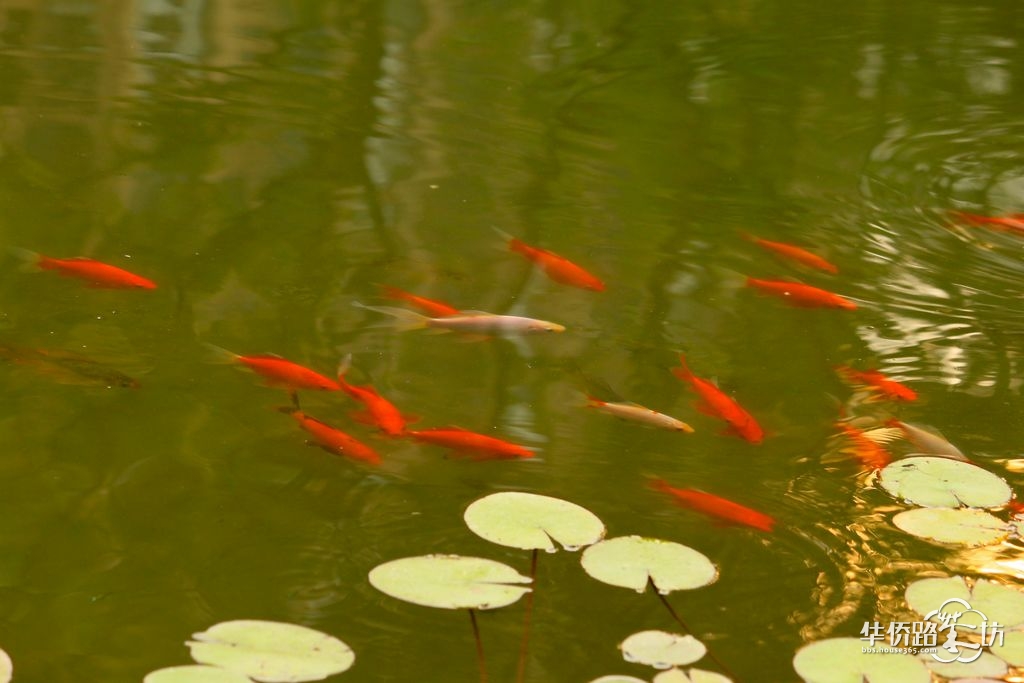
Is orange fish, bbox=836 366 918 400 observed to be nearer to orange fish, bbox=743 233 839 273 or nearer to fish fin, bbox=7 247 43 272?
orange fish, bbox=743 233 839 273

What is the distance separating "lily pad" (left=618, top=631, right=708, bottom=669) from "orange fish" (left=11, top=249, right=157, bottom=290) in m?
1.47

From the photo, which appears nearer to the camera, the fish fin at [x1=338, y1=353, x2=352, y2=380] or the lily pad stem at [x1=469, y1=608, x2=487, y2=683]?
the lily pad stem at [x1=469, y1=608, x2=487, y2=683]

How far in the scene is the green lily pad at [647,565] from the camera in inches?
71.0

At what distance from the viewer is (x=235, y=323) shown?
2.61 metres

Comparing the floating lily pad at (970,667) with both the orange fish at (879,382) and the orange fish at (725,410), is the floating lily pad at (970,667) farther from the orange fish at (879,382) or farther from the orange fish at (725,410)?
the orange fish at (879,382)

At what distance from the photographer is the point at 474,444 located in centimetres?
222

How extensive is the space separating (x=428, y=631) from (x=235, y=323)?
3.40 ft

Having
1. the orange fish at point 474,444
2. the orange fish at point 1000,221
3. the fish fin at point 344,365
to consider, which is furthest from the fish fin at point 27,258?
the orange fish at point 1000,221

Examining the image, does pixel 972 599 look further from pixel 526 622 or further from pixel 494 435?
pixel 494 435

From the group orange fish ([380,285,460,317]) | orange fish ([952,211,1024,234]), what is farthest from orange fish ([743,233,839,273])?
orange fish ([380,285,460,317])

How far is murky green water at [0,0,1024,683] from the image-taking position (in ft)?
6.32

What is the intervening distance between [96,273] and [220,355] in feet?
1.27

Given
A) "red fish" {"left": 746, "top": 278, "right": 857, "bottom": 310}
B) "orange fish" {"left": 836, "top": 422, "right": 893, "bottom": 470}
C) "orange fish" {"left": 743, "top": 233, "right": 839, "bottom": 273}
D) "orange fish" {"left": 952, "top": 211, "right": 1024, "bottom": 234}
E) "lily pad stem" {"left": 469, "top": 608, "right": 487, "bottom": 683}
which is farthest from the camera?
"orange fish" {"left": 952, "top": 211, "right": 1024, "bottom": 234}

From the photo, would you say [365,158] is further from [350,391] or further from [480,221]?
[350,391]
